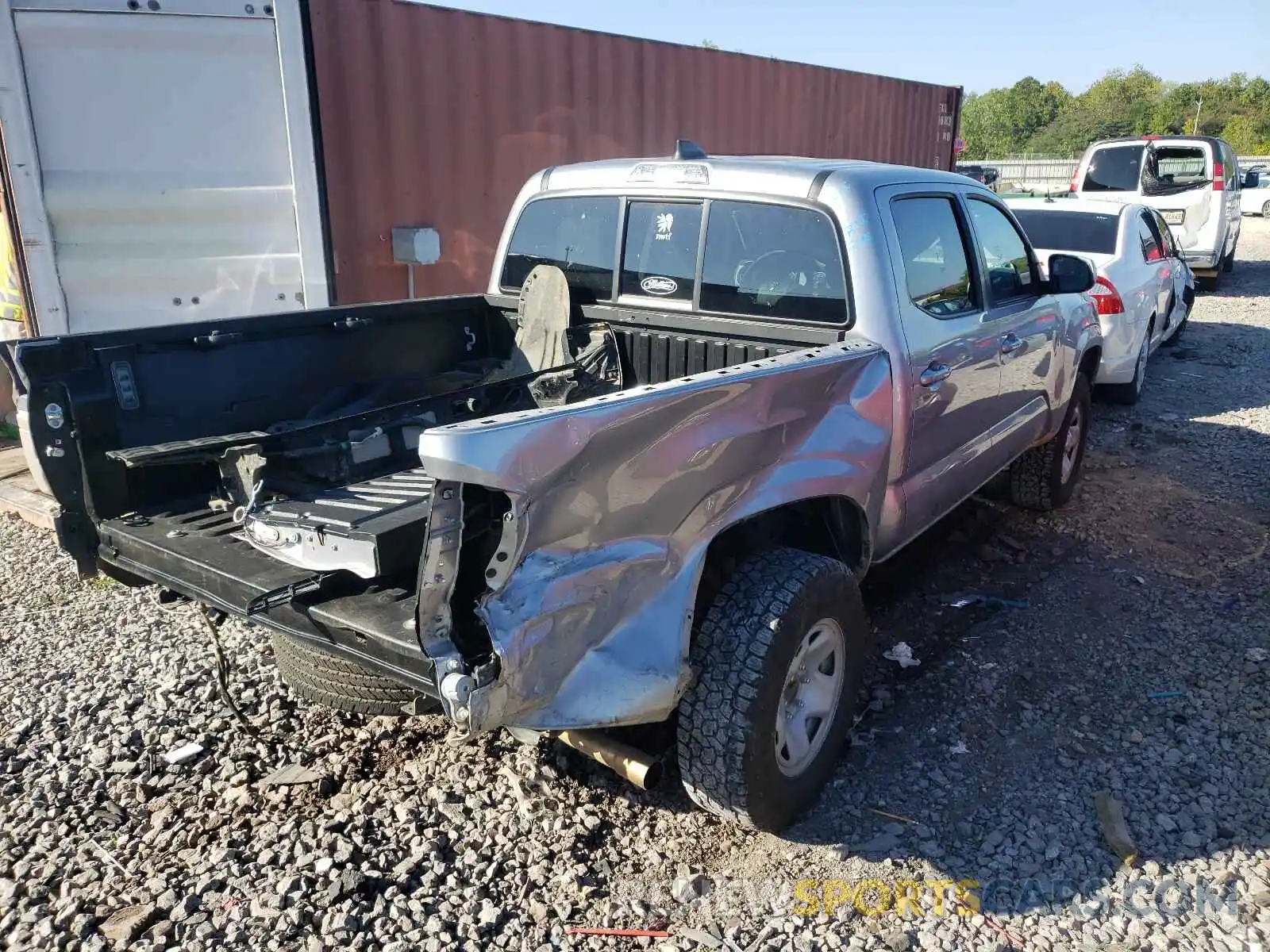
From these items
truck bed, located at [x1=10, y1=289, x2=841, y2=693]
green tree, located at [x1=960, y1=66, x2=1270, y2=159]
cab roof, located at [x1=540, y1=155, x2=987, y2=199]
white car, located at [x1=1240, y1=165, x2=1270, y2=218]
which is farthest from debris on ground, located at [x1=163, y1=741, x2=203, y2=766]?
green tree, located at [x1=960, y1=66, x2=1270, y2=159]

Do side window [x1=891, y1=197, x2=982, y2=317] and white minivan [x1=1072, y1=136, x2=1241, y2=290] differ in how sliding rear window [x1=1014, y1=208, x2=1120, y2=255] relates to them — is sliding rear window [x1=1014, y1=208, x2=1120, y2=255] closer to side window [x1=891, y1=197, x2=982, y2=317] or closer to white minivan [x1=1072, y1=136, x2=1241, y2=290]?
side window [x1=891, y1=197, x2=982, y2=317]

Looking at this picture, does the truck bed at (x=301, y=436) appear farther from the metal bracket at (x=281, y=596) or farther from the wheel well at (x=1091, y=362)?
the wheel well at (x=1091, y=362)

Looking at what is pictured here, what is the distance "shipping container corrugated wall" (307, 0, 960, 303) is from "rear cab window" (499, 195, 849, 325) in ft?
9.99

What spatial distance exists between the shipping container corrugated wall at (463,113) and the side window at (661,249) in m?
3.33

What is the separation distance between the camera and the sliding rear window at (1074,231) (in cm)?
769

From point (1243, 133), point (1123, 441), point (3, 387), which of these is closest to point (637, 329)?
point (1123, 441)

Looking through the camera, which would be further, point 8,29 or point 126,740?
point 8,29

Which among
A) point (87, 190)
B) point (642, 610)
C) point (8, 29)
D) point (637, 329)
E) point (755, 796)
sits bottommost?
point (755, 796)

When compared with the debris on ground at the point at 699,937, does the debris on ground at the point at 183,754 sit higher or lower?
higher

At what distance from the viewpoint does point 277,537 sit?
8.24 ft

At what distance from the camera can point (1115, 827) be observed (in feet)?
9.36

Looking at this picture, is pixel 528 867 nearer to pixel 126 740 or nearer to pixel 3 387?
pixel 126 740

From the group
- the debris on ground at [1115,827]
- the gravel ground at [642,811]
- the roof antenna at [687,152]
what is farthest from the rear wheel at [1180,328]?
the debris on ground at [1115,827]

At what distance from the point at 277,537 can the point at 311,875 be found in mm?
951
